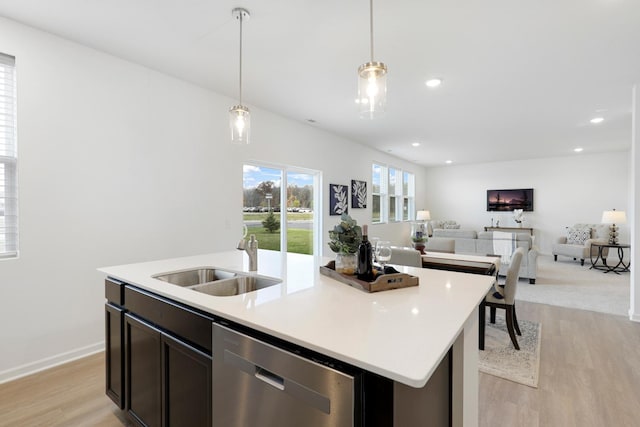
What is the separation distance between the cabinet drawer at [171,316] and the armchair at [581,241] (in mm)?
8270

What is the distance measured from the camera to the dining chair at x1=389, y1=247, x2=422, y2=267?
2986mm

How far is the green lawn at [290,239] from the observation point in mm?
4336

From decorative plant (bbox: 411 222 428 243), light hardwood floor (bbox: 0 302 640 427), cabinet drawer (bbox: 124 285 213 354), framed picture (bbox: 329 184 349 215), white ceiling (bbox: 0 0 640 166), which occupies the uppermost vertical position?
white ceiling (bbox: 0 0 640 166)

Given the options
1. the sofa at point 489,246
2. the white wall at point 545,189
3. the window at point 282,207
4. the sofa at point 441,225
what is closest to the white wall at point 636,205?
the sofa at point 489,246

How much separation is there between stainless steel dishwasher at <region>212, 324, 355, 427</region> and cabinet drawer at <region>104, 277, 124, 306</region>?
36.9 inches

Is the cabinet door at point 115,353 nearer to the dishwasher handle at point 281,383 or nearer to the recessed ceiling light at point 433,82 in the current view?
the dishwasher handle at point 281,383

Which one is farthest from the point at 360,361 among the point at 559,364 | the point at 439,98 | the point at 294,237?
the point at 294,237

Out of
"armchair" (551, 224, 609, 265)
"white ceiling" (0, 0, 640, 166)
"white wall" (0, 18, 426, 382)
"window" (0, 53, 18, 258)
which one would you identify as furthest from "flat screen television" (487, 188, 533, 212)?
"window" (0, 53, 18, 258)

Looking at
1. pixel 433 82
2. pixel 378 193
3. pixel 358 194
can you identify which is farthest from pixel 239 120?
pixel 378 193

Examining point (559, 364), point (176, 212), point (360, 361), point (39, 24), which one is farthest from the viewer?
point (176, 212)

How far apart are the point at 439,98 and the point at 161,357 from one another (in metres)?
3.92

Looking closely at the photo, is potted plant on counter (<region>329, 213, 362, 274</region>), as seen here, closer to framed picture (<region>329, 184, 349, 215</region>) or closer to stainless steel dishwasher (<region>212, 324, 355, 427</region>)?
stainless steel dishwasher (<region>212, 324, 355, 427</region>)

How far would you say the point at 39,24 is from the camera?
91.7 inches

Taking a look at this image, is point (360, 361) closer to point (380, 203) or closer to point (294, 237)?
point (294, 237)
